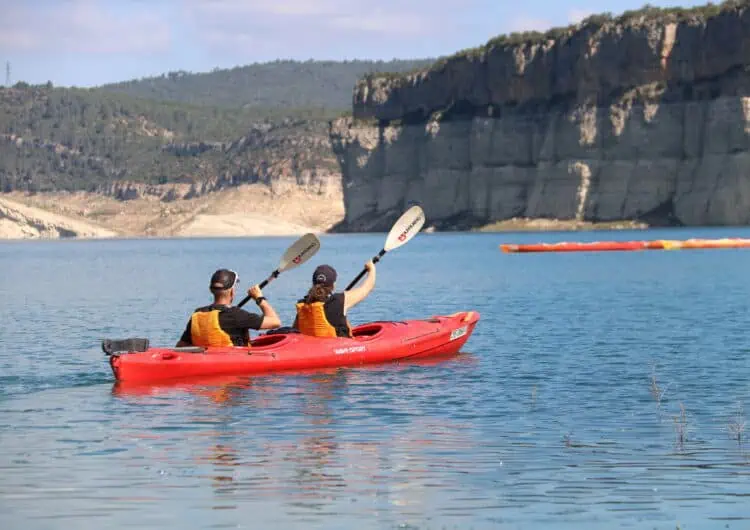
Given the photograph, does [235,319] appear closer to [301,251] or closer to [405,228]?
[301,251]

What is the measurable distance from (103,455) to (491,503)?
3956 millimetres

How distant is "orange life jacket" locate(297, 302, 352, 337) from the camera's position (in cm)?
2034

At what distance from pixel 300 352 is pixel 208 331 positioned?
56.1 inches

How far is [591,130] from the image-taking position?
117 metres

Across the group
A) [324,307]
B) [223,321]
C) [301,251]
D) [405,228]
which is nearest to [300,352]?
[324,307]

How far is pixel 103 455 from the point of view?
13703mm

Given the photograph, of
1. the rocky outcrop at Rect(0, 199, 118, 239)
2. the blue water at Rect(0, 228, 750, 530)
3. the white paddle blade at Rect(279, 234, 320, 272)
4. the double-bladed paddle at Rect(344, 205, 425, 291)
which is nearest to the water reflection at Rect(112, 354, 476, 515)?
the blue water at Rect(0, 228, 750, 530)

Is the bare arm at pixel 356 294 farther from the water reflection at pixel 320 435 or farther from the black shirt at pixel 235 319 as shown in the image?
the black shirt at pixel 235 319

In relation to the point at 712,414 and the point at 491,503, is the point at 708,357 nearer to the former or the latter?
the point at 712,414

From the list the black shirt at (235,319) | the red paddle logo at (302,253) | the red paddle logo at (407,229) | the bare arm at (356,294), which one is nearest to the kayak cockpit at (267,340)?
the bare arm at (356,294)

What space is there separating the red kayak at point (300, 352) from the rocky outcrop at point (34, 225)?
11685 cm

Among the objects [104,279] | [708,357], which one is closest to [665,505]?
[708,357]

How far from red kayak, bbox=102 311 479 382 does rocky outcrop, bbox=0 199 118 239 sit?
383 feet

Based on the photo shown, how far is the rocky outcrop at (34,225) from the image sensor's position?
13612 cm
